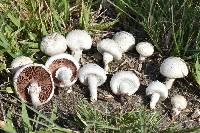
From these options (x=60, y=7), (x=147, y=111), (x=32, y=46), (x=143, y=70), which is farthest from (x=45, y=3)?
(x=147, y=111)

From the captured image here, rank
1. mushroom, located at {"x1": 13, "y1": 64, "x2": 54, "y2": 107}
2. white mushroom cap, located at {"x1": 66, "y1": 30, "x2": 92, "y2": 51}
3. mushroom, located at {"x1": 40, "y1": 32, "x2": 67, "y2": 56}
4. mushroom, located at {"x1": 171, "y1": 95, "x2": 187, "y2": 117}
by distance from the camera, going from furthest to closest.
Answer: white mushroom cap, located at {"x1": 66, "y1": 30, "x2": 92, "y2": 51}
mushroom, located at {"x1": 40, "y1": 32, "x2": 67, "y2": 56}
mushroom, located at {"x1": 171, "y1": 95, "x2": 187, "y2": 117}
mushroom, located at {"x1": 13, "y1": 64, "x2": 54, "y2": 107}

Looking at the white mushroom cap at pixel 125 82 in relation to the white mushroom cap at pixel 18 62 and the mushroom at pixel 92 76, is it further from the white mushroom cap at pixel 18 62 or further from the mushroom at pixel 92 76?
the white mushroom cap at pixel 18 62

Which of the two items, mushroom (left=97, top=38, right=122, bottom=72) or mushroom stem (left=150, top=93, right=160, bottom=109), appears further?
mushroom (left=97, top=38, right=122, bottom=72)

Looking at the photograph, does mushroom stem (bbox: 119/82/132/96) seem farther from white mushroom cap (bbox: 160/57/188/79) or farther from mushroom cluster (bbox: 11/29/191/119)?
white mushroom cap (bbox: 160/57/188/79)

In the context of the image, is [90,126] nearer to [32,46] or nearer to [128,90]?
[128,90]

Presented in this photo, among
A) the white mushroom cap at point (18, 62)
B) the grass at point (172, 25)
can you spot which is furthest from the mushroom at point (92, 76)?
the grass at point (172, 25)

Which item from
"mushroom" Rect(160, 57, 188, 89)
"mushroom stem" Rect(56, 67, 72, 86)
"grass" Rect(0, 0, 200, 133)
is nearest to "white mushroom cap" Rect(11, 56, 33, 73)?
"grass" Rect(0, 0, 200, 133)

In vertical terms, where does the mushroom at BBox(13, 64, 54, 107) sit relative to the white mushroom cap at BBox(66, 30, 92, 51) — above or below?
below
